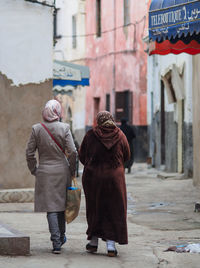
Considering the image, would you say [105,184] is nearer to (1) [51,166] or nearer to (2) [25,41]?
(1) [51,166]

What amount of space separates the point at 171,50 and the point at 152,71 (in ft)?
39.5

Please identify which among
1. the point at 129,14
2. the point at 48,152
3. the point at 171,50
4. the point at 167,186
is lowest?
the point at 167,186

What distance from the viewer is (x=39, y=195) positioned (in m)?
8.16

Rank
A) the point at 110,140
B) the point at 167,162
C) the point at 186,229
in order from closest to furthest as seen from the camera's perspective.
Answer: the point at 110,140 < the point at 186,229 < the point at 167,162

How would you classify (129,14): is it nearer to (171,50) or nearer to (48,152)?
(171,50)

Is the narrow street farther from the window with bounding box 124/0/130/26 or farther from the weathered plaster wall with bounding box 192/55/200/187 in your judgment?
the window with bounding box 124/0/130/26

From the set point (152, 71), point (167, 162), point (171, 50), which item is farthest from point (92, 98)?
point (171, 50)

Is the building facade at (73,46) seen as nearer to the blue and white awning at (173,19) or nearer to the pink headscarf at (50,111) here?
the blue and white awning at (173,19)

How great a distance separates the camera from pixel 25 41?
1353 centimetres

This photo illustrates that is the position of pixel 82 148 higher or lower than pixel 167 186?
higher

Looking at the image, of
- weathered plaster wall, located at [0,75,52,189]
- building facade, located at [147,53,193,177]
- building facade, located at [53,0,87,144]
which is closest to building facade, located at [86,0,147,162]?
building facade, located at [53,0,87,144]

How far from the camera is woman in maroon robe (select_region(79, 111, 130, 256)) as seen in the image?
8047 millimetres

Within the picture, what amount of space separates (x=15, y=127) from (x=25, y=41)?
1.45 meters

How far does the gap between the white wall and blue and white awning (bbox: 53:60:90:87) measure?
12.7ft
